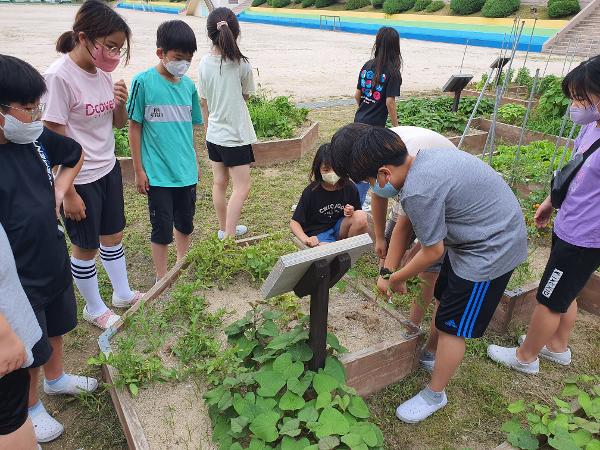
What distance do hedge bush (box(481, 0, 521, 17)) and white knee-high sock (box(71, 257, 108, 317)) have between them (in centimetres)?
3034

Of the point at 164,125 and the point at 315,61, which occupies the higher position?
the point at 164,125

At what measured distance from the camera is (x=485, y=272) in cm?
213

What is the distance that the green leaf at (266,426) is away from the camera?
1.86 metres

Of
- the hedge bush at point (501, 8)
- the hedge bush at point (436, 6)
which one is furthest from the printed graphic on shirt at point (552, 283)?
the hedge bush at point (436, 6)

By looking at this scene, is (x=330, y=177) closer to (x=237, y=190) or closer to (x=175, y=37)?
(x=237, y=190)

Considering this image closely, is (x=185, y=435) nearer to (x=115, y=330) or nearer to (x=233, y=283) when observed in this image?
(x=115, y=330)

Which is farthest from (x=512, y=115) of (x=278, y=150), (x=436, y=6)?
(x=436, y=6)

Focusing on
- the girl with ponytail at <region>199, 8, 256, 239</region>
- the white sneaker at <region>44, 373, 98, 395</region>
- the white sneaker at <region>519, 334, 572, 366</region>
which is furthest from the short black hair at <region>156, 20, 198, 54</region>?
the white sneaker at <region>519, 334, 572, 366</region>

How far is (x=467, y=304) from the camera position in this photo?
2.21 m

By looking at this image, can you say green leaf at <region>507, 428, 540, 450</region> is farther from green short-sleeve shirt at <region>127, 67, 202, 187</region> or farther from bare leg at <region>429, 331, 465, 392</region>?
green short-sleeve shirt at <region>127, 67, 202, 187</region>

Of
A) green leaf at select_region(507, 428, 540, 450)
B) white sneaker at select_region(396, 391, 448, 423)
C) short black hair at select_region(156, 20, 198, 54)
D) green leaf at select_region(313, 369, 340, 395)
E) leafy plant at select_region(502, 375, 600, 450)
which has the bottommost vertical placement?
white sneaker at select_region(396, 391, 448, 423)

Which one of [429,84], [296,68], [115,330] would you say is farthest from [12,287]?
[296,68]

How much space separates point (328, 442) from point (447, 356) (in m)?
0.84

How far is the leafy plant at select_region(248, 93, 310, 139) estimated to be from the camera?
648cm
